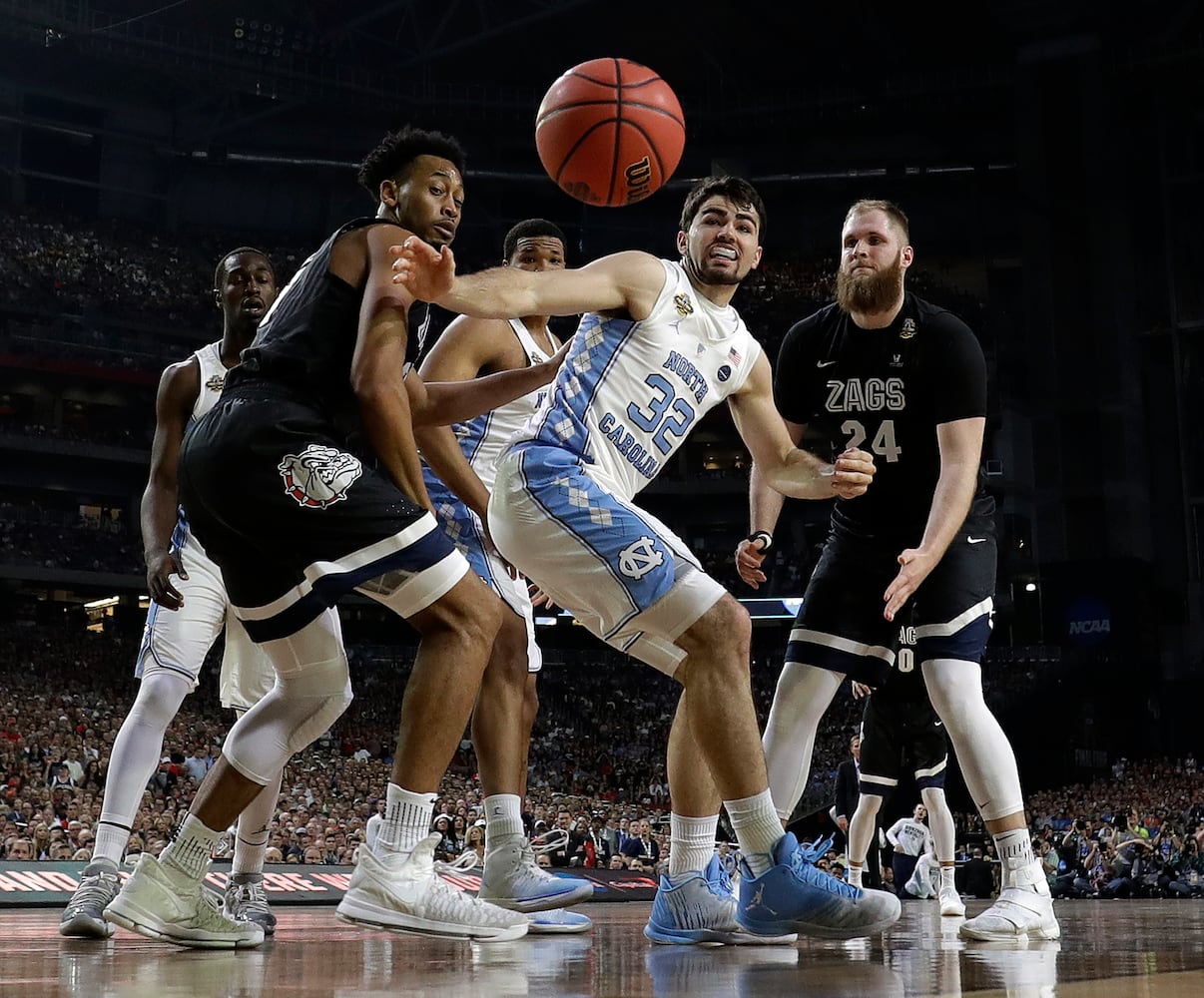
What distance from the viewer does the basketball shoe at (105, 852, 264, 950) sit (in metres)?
3.50

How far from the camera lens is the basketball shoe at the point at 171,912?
11.5 feet

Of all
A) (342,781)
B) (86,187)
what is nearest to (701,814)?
(342,781)

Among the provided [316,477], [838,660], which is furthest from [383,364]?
[838,660]

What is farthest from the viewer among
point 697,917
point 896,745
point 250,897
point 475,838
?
point 475,838

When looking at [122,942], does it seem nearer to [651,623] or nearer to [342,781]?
[651,623]

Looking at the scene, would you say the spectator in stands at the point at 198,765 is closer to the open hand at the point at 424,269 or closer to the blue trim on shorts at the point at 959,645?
the blue trim on shorts at the point at 959,645

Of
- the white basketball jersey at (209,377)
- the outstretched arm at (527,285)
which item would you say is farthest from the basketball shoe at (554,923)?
the white basketball jersey at (209,377)

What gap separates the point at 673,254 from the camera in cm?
3997

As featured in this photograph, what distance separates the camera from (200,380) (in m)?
5.02

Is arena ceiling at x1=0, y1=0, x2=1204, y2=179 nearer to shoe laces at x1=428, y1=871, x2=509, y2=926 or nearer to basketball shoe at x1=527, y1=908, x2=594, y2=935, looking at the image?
basketball shoe at x1=527, y1=908, x2=594, y2=935

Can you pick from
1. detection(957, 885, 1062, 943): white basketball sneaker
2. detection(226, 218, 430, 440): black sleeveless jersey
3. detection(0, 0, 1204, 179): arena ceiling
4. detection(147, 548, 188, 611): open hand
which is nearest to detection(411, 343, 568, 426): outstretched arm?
detection(226, 218, 430, 440): black sleeveless jersey

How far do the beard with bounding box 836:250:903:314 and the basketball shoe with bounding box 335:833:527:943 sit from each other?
2.65 metres

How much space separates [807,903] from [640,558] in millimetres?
1035

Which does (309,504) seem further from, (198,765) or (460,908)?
(198,765)
